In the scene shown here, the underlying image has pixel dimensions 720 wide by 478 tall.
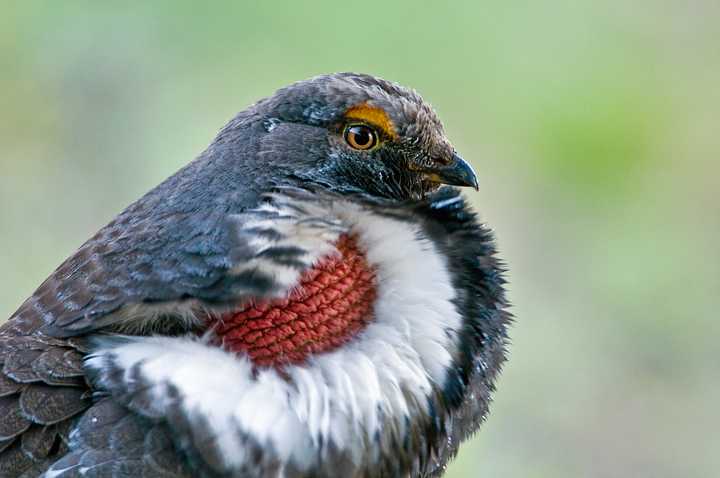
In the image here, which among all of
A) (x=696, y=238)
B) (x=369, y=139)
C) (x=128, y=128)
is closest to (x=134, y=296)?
(x=369, y=139)

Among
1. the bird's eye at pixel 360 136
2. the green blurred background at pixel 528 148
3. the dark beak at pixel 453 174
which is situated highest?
the bird's eye at pixel 360 136

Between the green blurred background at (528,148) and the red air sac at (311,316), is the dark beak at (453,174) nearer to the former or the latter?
the red air sac at (311,316)

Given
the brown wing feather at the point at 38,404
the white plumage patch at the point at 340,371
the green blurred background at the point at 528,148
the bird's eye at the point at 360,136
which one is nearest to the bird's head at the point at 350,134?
the bird's eye at the point at 360,136

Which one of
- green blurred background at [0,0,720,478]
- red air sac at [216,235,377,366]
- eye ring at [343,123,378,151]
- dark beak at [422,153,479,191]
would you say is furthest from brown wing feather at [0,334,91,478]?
green blurred background at [0,0,720,478]

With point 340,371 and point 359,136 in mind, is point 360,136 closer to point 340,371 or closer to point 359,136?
point 359,136

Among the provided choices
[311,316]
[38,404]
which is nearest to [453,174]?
[311,316]
